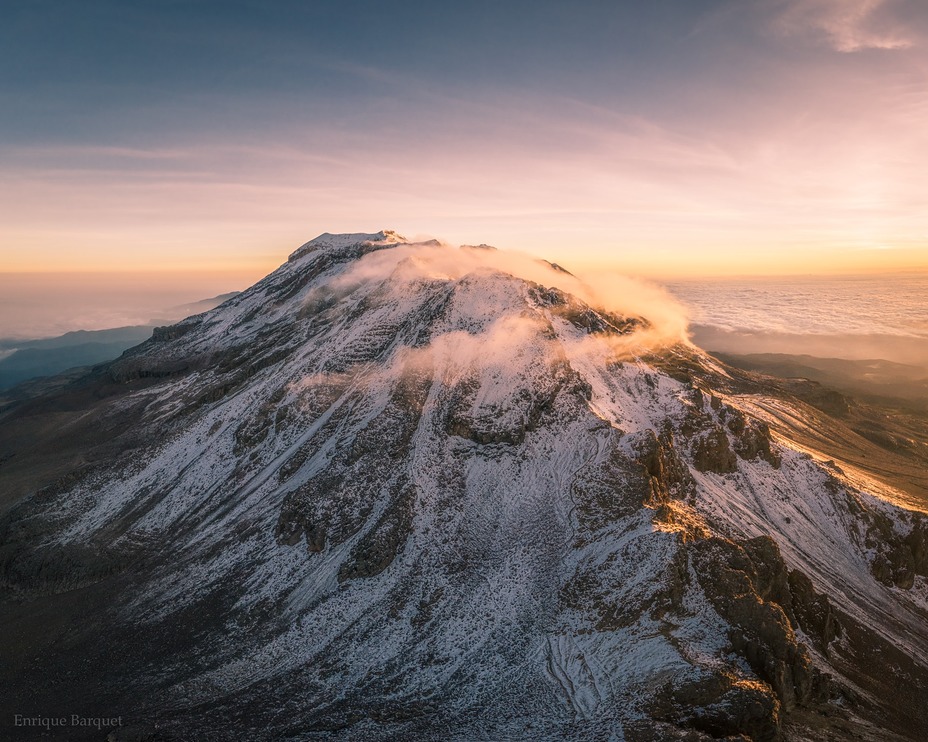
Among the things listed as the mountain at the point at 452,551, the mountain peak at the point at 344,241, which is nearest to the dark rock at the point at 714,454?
the mountain at the point at 452,551

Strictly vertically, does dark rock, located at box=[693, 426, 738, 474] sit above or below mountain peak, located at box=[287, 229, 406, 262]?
below

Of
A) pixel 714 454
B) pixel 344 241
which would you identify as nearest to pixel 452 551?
pixel 714 454

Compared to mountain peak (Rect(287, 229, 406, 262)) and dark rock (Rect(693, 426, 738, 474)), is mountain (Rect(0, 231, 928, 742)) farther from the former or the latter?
mountain peak (Rect(287, 229, 406, 262))

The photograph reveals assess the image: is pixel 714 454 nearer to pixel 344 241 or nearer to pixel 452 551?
pixel 452 551

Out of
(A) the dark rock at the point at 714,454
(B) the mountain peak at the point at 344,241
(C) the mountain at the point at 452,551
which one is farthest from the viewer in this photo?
(B) the mountain peak at the point at 344,241

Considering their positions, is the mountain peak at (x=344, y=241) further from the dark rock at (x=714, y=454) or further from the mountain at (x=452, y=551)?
the dark rock at (x=714, y=454)

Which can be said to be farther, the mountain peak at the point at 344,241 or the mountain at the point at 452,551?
the mountain peak at the point at 344,241

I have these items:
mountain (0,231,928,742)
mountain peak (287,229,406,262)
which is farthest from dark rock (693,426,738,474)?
mountain peak (287,229,406,262)

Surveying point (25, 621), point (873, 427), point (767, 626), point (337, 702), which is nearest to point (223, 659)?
point (337, 702)

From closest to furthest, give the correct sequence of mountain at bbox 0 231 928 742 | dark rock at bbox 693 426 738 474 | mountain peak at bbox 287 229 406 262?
1. mountain at bbox 0 231 928 742
2. dark rock at bbox 693 426 738 474
3. mountain peak at bbox 287 229 406 262
